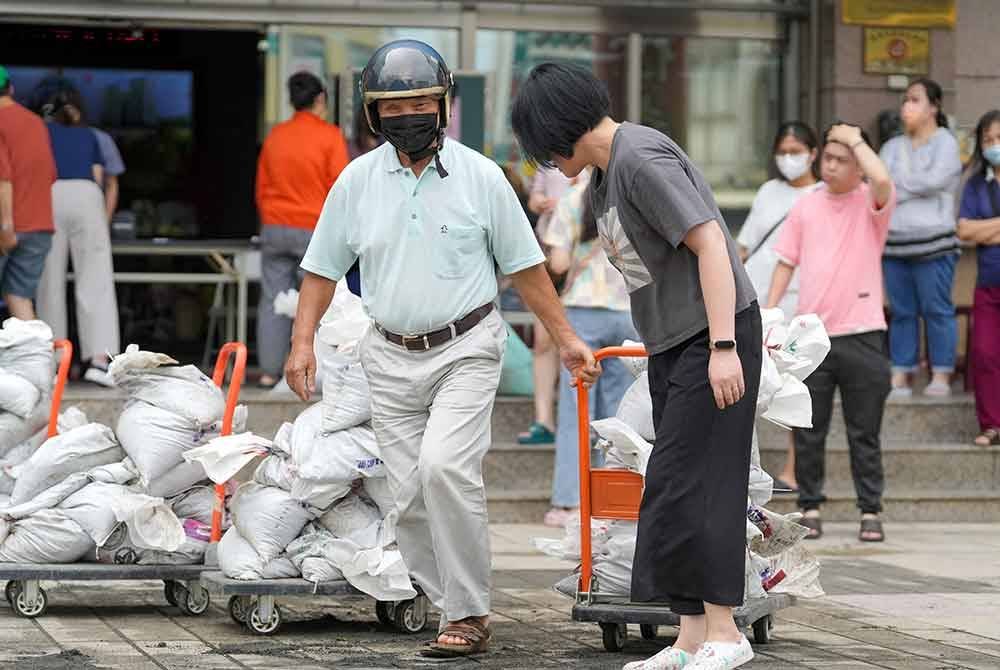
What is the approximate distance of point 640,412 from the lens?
6586 millimetres

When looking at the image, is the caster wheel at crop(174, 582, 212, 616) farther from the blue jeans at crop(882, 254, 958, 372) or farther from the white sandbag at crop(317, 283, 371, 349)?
the blue jeans at crop(882, 254, 958, 372)

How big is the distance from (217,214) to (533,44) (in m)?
5.32

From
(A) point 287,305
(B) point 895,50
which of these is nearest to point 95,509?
(A) point 287,305

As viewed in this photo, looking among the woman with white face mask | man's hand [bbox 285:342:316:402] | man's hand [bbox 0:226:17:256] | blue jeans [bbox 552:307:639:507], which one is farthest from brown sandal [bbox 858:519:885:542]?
man's hand [bbox 0:226:17:256]

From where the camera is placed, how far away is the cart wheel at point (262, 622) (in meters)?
6.73

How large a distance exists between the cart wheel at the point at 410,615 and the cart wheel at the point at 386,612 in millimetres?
11

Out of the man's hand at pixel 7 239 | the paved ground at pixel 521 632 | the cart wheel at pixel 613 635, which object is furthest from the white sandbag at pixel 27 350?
the man's hand at pixel 7 239

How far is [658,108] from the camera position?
524 inches

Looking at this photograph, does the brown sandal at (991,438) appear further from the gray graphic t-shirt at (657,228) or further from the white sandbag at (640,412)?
the gray graphic t-shirt at (657,228)

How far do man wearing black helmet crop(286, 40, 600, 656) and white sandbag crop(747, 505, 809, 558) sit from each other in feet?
2.59

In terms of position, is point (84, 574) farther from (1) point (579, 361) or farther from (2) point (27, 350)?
(1) point (579, 361)

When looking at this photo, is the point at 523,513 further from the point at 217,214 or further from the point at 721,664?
the point at 217,214

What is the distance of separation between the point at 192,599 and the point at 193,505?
1.19 ft

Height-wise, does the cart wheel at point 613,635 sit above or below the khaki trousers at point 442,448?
below
